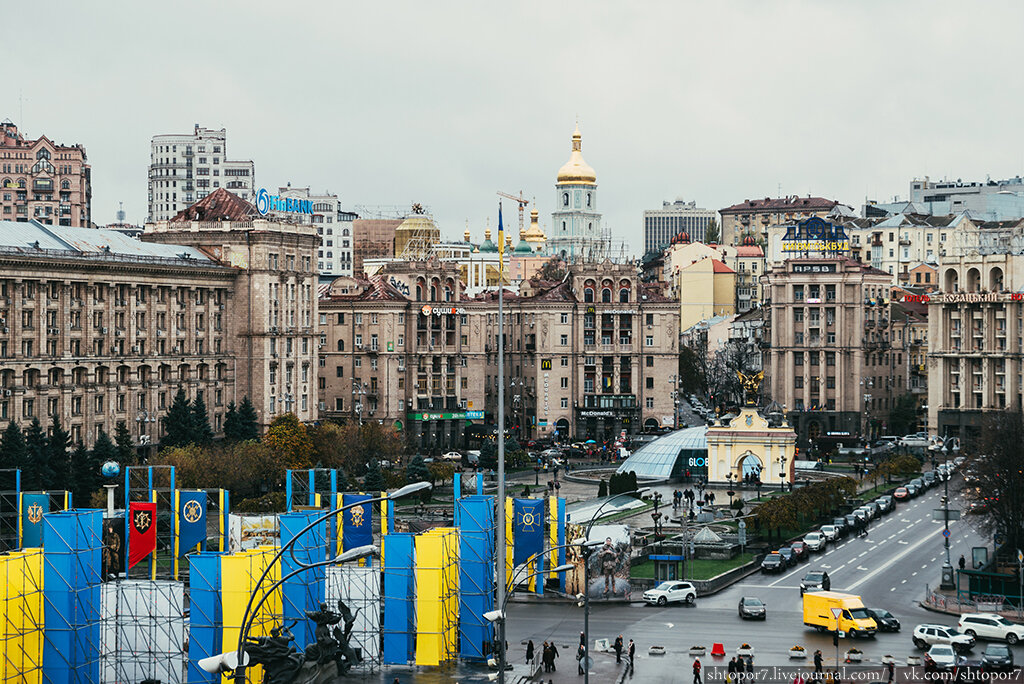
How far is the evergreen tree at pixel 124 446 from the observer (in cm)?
10594

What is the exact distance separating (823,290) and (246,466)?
7543cm

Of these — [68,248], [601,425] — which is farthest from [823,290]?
[68,248]

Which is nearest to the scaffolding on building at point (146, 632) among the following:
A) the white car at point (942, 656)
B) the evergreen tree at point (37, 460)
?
the white car at point (942, 656)

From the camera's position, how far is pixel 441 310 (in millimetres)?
159750

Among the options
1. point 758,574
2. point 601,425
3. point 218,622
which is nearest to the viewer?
point 218,622

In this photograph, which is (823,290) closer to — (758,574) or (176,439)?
(176,439)

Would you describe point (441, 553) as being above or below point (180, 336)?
below

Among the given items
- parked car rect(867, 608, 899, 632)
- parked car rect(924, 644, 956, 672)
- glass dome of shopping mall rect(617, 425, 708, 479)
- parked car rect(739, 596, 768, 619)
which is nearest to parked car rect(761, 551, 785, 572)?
parked car rect(739, 596, 768, 619)

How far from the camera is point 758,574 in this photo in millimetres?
85188

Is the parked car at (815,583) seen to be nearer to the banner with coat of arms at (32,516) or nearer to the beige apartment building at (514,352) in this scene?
the banner with coat of arms at (32,516)

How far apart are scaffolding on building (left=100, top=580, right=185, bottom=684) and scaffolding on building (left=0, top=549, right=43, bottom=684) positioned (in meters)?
2.72

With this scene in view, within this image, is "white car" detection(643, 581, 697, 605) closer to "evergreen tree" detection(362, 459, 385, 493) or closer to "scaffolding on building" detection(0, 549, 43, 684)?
"scaffolding on building" detection(0, 549, 43, 684)

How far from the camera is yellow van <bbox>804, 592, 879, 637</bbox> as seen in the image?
223 feet

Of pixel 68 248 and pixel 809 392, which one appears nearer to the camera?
pixel 68 248
